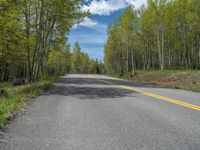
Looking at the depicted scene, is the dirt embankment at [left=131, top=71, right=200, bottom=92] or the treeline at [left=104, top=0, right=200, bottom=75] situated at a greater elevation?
the treeline at [left=104, top=0, right=200, bottom=75]

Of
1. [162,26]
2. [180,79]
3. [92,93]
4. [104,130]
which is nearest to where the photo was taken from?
[104,130]

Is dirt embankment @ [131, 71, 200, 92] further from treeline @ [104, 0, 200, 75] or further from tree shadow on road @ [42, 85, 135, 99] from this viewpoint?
tree shadow on road @ [42, 85, 135, 99]

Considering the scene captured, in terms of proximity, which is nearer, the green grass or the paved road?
the paved road

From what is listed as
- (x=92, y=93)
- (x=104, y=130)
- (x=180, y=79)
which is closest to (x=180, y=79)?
(x=180, y=79)

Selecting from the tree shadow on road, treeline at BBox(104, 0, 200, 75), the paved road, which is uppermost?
treeline at BBox(104, 0, 200, 75)

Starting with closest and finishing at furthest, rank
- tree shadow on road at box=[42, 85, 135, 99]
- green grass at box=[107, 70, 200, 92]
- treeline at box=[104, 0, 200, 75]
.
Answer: tree shadow on road at box=[42, 85, 135, 99] → green grass at box=[107, 70, 200, 92] → treeline at box=[104, 0, 200, 75]

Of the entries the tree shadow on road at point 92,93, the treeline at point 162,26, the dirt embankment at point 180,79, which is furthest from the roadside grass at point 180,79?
the tree shadow on road at point 92,93

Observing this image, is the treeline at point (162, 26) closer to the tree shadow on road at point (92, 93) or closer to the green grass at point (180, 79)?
the green grass at point (180, 79)

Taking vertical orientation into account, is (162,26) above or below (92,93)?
above

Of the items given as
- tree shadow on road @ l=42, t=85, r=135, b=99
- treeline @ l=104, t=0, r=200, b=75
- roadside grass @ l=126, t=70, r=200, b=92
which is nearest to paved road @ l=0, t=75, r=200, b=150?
tree shadow on road @ l=42, t=85, r=135, b=99

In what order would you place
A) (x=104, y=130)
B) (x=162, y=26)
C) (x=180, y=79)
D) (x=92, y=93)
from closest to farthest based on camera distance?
1. (x=104, y=130)
2. (x=92, y=93)
3. (x=180, y=79)
4. (x=162, y=26)

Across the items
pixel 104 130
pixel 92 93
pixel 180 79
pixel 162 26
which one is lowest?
pixel 104 130

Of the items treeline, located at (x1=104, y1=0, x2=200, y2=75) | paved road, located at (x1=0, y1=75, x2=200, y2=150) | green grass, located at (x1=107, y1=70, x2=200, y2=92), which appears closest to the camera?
paved road, located at (x1=0, y1=75, x2=200, y2=150)

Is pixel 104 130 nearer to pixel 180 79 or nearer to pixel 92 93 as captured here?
pixel 92 93
